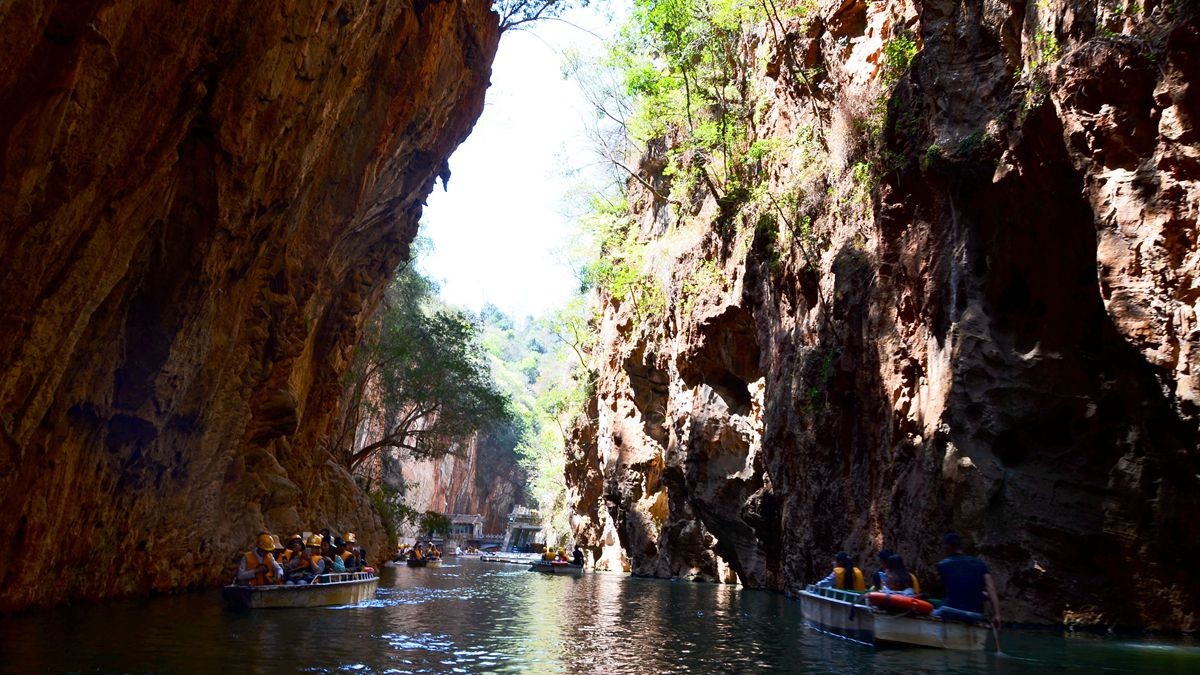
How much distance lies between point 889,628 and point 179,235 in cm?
1256

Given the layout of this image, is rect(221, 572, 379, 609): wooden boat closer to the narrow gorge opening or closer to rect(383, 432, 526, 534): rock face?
the narrow gorge opening

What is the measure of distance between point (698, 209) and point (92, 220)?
78.3ft

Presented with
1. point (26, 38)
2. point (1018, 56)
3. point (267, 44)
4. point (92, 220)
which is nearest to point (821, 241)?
point (1018, 56)

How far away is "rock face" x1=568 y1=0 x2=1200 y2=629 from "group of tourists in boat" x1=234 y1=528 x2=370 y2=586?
1091 cm

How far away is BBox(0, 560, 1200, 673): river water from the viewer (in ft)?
31.0

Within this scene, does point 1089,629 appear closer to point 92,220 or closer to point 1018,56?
point 1018,56

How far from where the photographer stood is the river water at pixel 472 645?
9.45 m

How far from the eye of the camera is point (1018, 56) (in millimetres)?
16031

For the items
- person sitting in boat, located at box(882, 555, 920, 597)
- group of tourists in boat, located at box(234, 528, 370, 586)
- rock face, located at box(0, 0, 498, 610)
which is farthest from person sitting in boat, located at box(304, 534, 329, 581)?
person sitting in boat, located at box(882, 555, 920, 597)

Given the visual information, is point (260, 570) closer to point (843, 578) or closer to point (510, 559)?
point (843, 578)

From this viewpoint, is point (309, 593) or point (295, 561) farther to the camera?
point (295, 561)

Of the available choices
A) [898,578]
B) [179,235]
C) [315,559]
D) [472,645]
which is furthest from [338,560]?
[898,578]

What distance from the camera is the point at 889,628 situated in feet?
39.8

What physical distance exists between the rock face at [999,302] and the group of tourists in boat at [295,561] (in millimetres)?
10907
